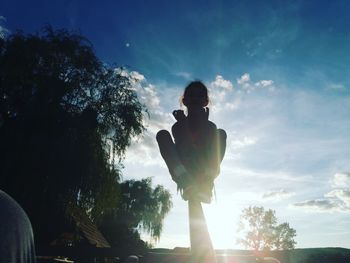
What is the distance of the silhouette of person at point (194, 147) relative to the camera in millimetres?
2000

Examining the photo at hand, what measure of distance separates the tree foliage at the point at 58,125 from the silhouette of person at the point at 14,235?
1008cm

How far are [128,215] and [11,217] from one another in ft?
118

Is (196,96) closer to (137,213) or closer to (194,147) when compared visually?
(194,147)

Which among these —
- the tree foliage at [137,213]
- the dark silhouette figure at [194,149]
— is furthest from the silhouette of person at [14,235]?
the tree foliage at [137,213]

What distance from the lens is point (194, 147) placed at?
2082 millimetres

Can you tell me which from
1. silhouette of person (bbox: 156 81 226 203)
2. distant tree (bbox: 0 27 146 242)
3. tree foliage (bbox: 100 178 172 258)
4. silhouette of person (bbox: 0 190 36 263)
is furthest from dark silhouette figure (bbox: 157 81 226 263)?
tree foliage (bbox: 100 178 172 258)

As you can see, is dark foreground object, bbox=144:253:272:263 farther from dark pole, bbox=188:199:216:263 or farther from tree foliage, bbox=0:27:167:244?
tree foliage, bbox=0:27:167:244

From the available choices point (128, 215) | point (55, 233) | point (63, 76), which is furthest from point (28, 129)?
point (128, 215)

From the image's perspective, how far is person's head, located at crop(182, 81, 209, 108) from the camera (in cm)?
220

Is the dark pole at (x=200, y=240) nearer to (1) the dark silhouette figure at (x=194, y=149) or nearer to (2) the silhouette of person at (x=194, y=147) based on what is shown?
(1) the dark silhouette figure at (x=194, y=149)

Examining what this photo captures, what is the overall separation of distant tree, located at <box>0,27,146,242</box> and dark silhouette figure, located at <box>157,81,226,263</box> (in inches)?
360

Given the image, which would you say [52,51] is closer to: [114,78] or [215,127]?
[114,78]

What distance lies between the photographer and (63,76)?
497 inches

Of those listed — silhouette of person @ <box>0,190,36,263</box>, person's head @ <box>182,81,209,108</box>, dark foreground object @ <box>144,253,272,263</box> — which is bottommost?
dark foreground object @ <box>144,253,272,263</box>
